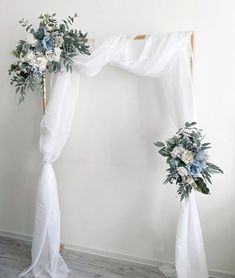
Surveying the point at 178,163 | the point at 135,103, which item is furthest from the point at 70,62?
the point at 178,163

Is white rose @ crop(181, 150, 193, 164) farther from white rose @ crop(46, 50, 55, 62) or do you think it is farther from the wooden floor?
white rose @ crop(46, 50, 55, 62)

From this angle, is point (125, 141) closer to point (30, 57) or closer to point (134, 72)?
point (134, 72)

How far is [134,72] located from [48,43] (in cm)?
67

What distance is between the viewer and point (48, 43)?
6.82 ft

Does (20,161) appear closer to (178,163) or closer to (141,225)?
(141,225)

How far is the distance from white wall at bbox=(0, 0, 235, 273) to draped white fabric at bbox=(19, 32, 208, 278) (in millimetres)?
206

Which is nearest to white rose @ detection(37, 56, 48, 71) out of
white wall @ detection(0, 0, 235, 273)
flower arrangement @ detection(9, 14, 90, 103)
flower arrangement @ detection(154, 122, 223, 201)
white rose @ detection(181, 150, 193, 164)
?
flower arrangement @ detection(9, 14, 90, 103)

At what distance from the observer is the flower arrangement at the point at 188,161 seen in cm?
187

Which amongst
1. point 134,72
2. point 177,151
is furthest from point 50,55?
point 177,151

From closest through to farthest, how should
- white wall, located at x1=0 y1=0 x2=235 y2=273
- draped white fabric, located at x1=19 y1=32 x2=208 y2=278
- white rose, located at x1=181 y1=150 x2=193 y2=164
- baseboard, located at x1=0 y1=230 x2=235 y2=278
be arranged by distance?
white rose, located at x1=181 y1=150 x2=193 y2=164, draped white fabric, located at x1=19 y1=32 x2=208 y2=278, white wall, located at x1=0 y1=0 x2=235 y2=273, baseboard, located at x1=0 y1=230 x2=235 y2=278

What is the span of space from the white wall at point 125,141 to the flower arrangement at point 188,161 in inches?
13.6

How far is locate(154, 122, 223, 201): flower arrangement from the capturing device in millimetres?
1865

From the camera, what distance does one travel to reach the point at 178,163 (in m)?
1.89

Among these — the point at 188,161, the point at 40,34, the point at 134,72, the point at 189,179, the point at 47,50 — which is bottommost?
the point at 189,179
